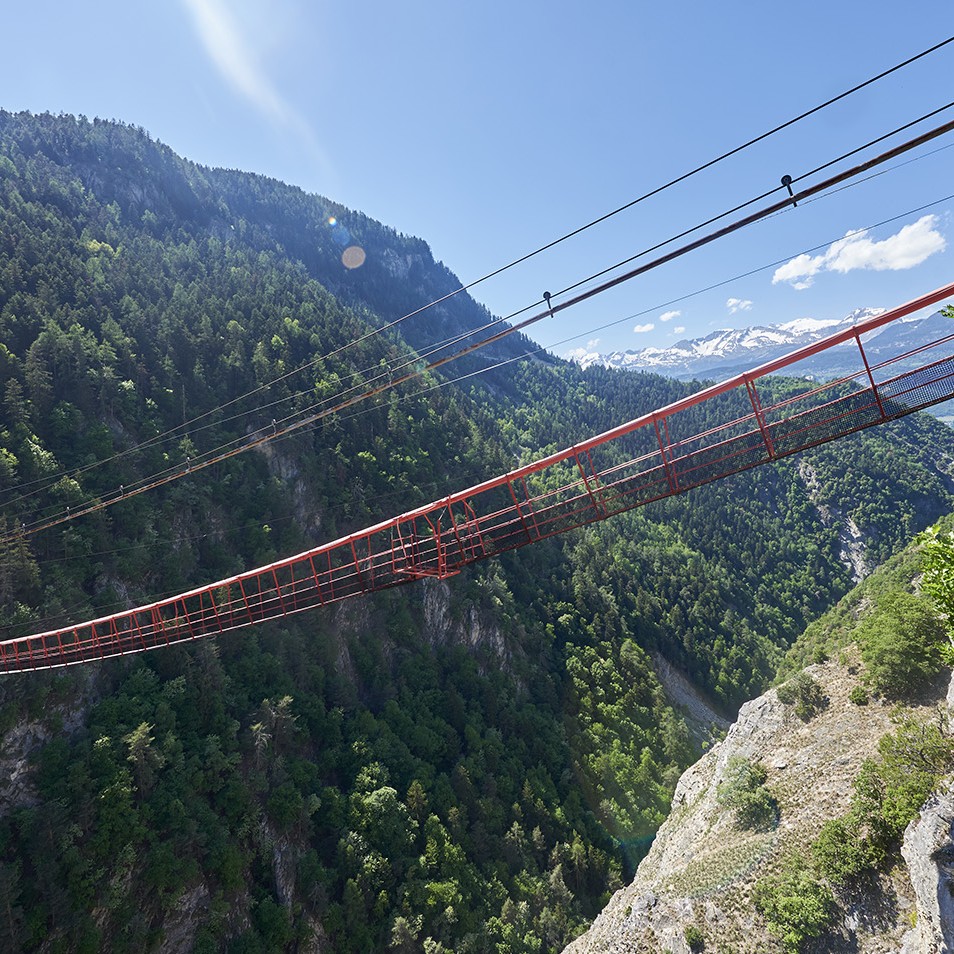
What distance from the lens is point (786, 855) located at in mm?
21266

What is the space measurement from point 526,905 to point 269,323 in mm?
84896

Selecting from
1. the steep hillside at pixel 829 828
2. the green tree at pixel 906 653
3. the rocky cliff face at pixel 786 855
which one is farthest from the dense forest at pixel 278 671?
the green tree at pixel 906 653

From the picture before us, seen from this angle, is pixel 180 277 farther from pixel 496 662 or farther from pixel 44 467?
pixel 496 662

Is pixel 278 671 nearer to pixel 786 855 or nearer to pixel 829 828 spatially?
pixel 786 855

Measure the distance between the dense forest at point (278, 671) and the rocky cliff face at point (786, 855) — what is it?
15751mm

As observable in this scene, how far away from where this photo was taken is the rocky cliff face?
16625 mm

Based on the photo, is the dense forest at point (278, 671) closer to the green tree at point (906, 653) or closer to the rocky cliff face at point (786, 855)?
the rocky cliff face at point (786, 855)

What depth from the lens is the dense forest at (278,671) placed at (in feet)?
89.8

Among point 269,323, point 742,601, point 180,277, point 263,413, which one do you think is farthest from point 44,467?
point 742,601

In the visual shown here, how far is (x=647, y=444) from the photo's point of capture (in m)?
167

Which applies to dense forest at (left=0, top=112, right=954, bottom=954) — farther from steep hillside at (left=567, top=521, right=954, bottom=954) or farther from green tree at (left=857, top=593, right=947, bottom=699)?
green tree at (left=857, top=593, right=947, bottom=699)

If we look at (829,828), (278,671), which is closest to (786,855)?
(829,828)

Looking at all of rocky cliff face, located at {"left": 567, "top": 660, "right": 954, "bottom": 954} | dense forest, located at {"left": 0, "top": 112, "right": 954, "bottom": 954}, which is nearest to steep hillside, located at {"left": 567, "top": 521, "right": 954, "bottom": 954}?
rocky cliff face, located at {"left": 567, "top": 660, "right": 954, "bottom": 954}

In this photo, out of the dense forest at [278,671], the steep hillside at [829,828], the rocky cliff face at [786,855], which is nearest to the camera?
the rocky cliff face at [786,855]
